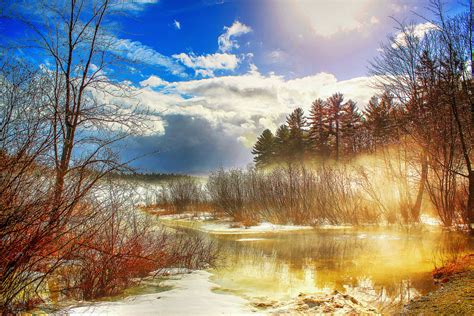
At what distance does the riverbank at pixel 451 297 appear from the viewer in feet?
17.0

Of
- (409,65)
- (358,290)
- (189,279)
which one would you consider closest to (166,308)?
(189,279)

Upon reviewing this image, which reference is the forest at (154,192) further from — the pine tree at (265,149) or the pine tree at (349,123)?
the pine tree at (265,149)

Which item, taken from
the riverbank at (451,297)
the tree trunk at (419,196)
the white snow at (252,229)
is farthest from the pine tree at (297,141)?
the riverbank at (451,297)

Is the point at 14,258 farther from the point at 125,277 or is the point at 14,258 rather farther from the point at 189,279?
the point at 189,279

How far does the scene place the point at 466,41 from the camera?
1280 cm

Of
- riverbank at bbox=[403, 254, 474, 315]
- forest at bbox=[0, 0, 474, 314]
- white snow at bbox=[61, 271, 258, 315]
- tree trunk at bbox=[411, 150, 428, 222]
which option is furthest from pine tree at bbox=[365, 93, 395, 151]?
white snow at bbox=[61, 271, 258, 315]

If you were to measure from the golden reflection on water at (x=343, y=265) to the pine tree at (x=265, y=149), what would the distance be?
1220 inches

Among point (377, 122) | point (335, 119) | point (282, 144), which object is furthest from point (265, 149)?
point (377, 122)

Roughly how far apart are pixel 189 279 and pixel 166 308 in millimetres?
3401

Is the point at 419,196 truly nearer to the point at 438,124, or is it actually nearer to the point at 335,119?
the point at 438,124

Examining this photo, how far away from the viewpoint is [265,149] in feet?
164

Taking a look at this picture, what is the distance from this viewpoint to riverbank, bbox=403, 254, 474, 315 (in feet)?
17.0

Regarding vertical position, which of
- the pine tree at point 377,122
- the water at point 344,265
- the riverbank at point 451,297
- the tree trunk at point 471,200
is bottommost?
the water at point 344,265

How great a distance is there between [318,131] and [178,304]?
135ft
